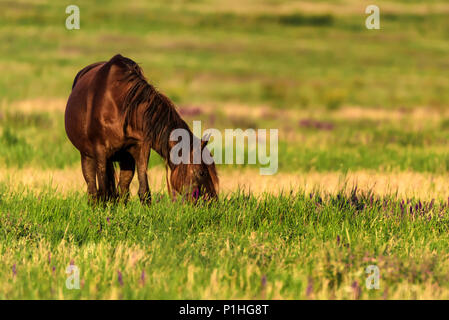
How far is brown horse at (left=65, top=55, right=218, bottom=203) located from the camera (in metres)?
7.21

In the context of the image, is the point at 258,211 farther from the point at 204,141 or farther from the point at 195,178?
the point at 204,141

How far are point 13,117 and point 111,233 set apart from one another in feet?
42.7

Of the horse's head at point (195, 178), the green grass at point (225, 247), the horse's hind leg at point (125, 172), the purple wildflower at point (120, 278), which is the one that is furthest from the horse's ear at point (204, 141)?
the purple wildflower at point (120, 278)

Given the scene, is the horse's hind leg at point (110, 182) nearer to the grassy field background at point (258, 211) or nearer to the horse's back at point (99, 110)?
the horse's back at point (99, 110)

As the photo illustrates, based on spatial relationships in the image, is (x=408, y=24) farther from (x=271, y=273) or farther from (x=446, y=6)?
(x=271, y=273)

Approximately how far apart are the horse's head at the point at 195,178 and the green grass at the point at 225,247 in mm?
195

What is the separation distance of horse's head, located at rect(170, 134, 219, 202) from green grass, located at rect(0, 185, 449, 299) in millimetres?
195

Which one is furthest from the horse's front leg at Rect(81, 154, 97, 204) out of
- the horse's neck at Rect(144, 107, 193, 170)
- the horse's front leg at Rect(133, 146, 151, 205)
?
the horse's neck at Rect(144, 107, 193, 170)

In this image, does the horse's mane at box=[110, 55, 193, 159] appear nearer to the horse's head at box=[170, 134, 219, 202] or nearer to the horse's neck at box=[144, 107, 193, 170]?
the horse's neck at box=[144, 107, 193, 170]

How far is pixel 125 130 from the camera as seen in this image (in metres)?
7.55

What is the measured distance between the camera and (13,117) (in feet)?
61.1

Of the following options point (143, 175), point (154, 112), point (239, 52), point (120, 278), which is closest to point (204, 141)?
point (154, 112)

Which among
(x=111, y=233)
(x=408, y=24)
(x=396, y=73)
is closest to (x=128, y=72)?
(x=111, y=233)

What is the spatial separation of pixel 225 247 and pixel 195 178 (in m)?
1.17
